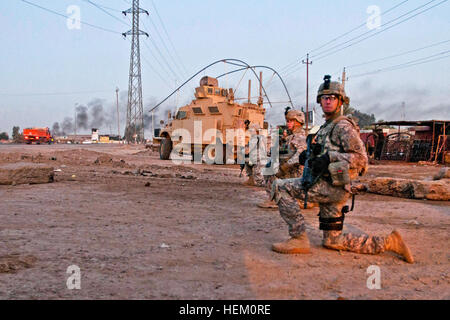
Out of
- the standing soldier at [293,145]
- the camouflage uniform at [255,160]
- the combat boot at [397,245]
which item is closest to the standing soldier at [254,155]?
the camouflage uniform at [255,160]

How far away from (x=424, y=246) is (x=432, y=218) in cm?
209

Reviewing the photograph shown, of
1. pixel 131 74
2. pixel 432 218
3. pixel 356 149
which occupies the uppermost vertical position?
pixel 131 74

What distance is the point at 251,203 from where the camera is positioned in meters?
7.19

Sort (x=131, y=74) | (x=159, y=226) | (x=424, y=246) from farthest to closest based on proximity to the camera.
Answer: (x=131, y=74)
(x=159, y=226)
(x=424, y=246)

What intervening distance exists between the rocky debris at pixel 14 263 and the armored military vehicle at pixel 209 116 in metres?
12.9

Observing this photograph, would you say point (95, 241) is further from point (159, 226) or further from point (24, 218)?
point (24, 218)

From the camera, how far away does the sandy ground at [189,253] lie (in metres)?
2.76

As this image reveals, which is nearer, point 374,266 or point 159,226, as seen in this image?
point 374,266

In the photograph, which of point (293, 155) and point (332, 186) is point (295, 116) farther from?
point (332, 186)

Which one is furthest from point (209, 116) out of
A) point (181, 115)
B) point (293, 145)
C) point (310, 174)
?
point (310, 174)

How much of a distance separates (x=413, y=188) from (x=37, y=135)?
143 feet

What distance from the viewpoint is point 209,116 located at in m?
17.1

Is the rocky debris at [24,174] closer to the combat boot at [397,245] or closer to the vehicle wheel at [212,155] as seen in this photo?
→ the combat boot at [397,245]
